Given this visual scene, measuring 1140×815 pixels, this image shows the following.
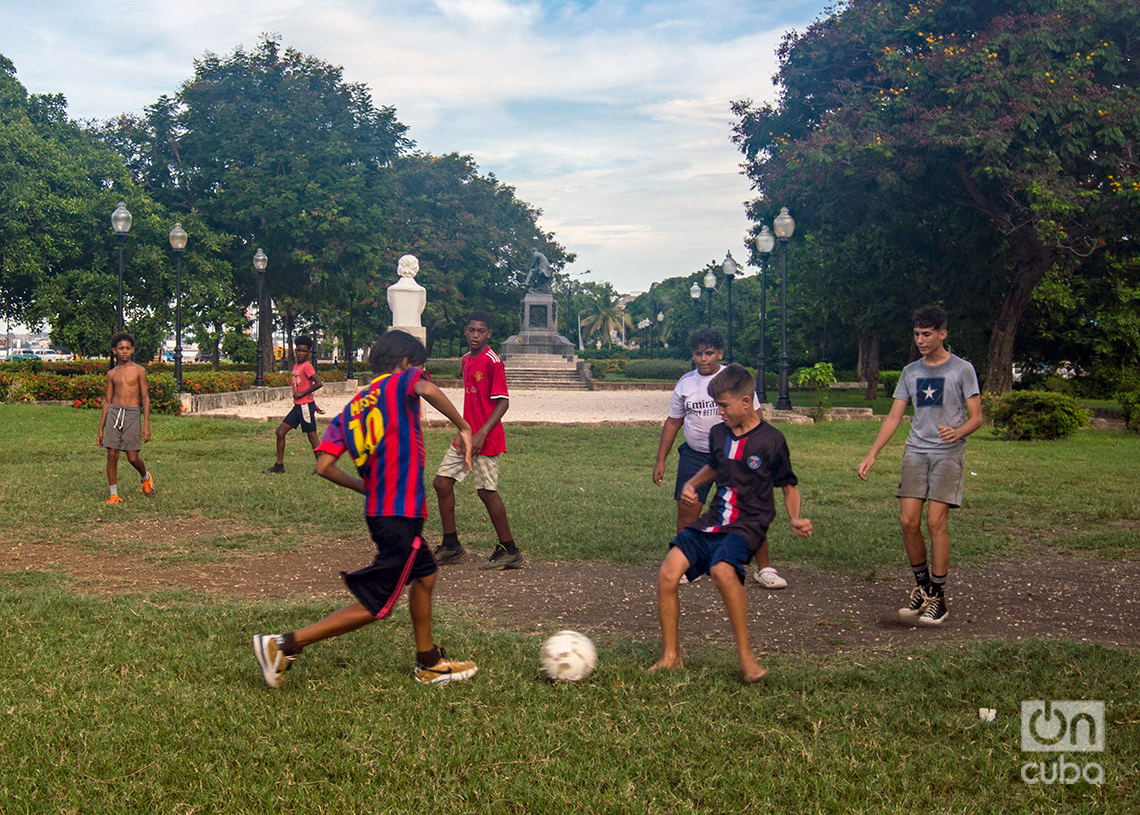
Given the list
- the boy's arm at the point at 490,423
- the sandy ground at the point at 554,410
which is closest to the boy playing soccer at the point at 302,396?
the boy's arm at the point at 490,423

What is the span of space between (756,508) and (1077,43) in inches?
757

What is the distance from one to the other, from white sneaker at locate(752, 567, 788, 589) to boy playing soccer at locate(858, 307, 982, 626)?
0.86 m

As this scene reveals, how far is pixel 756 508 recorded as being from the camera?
4527 millimetres

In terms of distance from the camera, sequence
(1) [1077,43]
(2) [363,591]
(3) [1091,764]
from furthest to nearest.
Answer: (1) [1077,43], (2) [363,591], (3) [1091,764]

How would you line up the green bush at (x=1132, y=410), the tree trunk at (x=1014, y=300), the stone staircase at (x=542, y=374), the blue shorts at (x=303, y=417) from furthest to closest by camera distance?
1. the stone staircase at (x=542, y=374)
2. the tree trunk at (x=1014, y=300)
3. the green bush at (x=1132, y=410)
4. the blue shorts at (x=303, y=417)

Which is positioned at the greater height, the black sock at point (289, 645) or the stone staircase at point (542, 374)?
the stone staircase at point (542, 374)

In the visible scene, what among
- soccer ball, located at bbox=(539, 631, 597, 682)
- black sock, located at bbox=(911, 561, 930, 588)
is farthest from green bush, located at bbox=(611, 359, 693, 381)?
soccer ball, located at bbox=(539, 631, 597, 682)

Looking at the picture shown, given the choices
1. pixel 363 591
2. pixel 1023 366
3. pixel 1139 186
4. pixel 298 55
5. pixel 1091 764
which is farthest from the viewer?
pixel 298 55

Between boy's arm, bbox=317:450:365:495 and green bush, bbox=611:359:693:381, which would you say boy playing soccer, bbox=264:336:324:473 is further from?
green bush, bbox=611:359:693:381

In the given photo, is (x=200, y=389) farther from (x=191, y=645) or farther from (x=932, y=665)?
(x=932, y=665)

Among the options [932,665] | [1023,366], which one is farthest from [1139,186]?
[932,665]

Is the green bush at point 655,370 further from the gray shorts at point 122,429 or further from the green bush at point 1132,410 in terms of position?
the gray shorts at point 122,429

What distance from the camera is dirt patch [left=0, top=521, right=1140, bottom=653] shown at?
17.5ft

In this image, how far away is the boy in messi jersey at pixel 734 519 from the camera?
4352 millimetres
